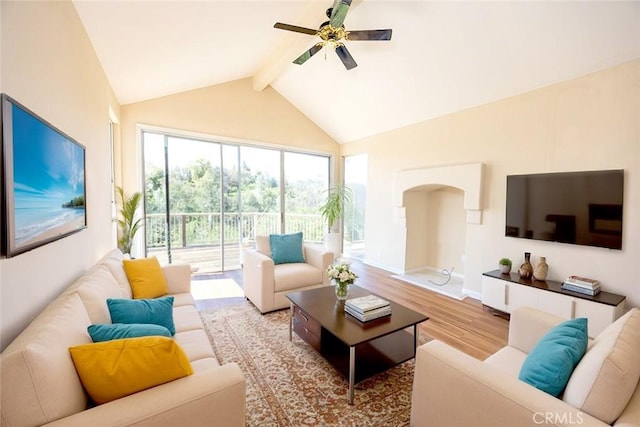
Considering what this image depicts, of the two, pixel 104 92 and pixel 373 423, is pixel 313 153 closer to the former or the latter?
pixel 104 92

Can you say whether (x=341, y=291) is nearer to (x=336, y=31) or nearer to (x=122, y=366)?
(x=122, y=366)

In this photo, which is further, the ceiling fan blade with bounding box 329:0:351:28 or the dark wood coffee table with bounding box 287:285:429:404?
the ceiling fan blade with bounding box 329:0:351:28

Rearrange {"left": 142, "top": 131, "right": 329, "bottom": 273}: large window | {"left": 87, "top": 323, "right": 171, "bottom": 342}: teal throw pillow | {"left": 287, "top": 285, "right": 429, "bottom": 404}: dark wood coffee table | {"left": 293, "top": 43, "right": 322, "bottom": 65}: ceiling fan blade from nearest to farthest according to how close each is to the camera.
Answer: {"left": 87, "top": 323, "right": 171, "bottom": 342}: teal throw pillow
{"left": 287, "top": 285, "right": 429, "bottom": 404}: dark wood coffee table
{"left": 293, "top": 43, "right": 322, "bottom": 65}: ceiling fan blade
{"left": 142, "top": 131, "right": 329, "bottom": 273}: large window

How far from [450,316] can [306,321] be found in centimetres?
185

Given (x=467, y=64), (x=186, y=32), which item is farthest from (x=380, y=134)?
Result: (x=186, y=32)

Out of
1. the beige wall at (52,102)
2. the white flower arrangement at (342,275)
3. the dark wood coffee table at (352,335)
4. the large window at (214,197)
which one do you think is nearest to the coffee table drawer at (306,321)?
the dark wood coffee table at (352,335)

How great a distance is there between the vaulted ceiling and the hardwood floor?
270cm

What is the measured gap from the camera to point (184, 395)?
104cm

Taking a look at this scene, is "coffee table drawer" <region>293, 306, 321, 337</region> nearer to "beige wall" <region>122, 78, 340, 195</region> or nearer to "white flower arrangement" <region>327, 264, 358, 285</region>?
"white flower arrangement" <region>327, 264, 358, 285</region>

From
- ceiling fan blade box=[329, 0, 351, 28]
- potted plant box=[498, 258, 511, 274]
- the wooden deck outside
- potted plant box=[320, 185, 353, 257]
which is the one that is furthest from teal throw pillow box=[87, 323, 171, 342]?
potted plant box=[320, 185, 353, 257]

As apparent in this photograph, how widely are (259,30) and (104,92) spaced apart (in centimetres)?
187

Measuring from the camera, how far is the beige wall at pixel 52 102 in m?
1.16

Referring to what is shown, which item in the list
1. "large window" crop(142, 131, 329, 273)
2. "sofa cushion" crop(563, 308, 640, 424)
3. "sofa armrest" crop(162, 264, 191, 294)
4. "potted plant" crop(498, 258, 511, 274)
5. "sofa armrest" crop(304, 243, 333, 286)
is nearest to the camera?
"sofa cushion" crop(563, 308, 640, 424)

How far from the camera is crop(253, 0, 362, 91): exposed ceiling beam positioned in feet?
9.77
